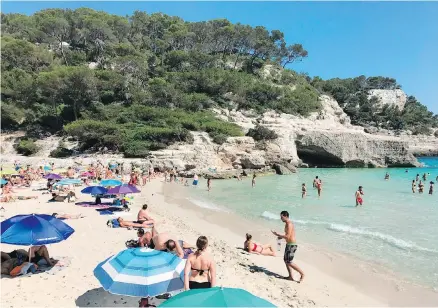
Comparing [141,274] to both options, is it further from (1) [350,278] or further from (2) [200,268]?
(1) [350,278]

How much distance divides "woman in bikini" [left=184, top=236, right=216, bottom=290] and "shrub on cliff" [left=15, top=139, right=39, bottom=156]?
38.8 metres

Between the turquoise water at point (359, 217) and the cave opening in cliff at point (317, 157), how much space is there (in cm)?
2014

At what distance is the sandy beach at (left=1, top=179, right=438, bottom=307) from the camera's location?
244 inches

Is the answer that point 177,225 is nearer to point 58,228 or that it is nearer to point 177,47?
point 58,228

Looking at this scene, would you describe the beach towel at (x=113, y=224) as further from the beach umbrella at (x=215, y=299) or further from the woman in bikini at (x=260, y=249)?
the beach umbrella at (x=215, y=299)

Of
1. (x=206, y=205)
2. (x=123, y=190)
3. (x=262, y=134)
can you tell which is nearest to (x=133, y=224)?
(x=123, y=190)

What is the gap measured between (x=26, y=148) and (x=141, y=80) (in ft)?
77.1

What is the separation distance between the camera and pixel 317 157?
1981 inches

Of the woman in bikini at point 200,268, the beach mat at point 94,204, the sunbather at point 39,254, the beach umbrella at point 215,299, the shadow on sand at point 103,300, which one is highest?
the beach umbrella at point 215,299

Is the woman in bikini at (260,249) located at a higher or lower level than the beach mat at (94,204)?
higher

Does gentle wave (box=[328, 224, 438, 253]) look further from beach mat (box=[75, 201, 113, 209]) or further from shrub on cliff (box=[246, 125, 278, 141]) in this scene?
shrub on cliff (box=[246, 125, 278, 141])

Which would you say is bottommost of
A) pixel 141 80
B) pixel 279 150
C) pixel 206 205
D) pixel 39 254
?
pixel 206 205

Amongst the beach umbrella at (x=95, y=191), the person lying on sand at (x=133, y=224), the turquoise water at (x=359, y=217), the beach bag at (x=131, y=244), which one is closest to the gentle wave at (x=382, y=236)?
the turquoise water at (x=359, y=217)

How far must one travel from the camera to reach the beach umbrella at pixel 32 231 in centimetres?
652
